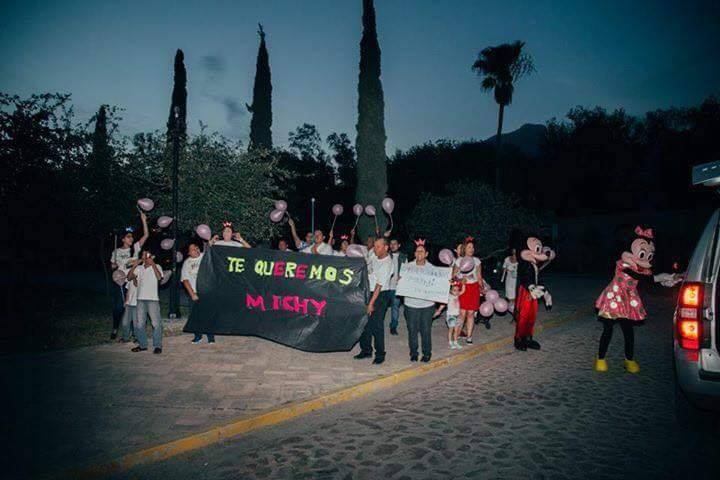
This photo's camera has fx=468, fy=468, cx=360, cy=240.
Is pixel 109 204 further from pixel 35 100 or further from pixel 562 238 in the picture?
pixel 562 238

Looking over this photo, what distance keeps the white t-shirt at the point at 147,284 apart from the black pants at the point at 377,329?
345cm

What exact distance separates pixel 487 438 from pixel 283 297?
4318 millimetres

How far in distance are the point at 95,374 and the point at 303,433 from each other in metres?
3.55

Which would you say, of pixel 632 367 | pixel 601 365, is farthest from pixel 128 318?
pixel 632 367

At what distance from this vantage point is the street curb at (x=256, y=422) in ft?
13.2

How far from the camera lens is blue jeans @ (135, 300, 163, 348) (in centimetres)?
755

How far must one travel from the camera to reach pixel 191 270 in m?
8.45

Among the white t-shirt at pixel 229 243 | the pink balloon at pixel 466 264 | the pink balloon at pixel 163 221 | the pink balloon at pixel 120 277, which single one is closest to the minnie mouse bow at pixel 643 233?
the pink balloon at pixel 466 264

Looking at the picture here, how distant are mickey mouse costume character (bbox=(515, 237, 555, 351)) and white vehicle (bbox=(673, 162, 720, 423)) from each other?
3561mm

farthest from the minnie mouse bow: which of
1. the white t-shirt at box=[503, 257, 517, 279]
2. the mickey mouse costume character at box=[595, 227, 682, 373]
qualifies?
the white t-shirt at box=[503, 257, 517, 279]

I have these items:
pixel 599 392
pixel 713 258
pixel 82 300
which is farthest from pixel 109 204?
pixel 713 258

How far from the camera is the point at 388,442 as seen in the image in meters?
4.48

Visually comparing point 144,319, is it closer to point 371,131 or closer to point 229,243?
point 229,243

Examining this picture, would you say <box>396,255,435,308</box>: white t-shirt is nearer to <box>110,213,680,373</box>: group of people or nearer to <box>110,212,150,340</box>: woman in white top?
<box>110,213,680,373</box>: group of people
